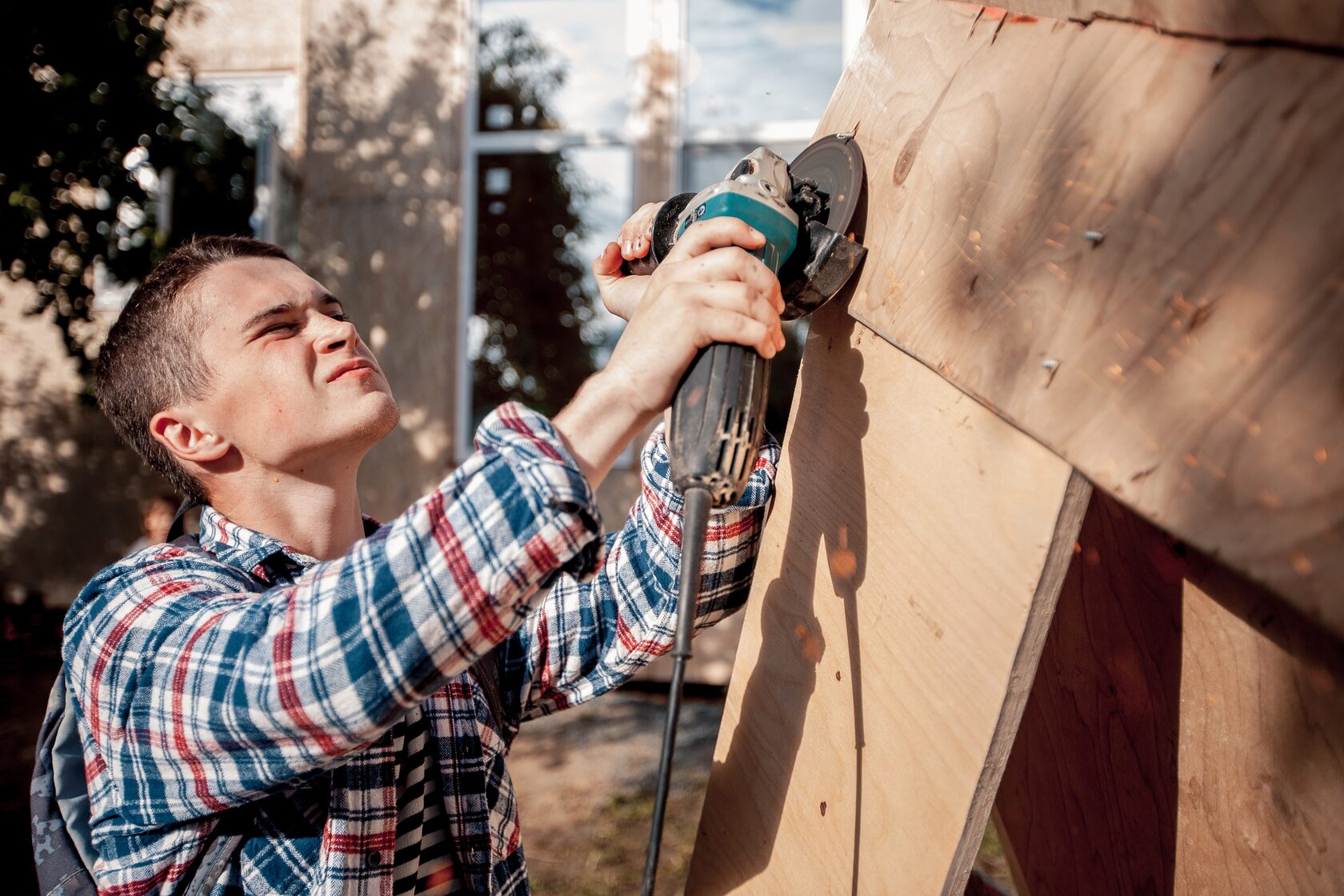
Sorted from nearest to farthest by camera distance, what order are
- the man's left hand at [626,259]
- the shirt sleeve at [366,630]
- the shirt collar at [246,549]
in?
the shirt sleeve at [366,630] < the man's left hand at [626,259] < the shirt collar at [246,549]

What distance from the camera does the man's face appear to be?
1.61m

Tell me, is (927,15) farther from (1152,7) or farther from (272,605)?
(272,605)

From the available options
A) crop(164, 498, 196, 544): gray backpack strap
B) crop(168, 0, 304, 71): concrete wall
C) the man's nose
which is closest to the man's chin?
the man's nose

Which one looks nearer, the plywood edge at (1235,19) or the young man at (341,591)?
the plywood edge at (1235,19)

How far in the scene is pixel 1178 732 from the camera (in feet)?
3.42

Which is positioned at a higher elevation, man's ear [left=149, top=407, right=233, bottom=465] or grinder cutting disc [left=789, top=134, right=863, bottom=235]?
grinder cutting disc [left=789, top=134, right=863, bottom=235]

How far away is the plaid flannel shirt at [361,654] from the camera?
0.97 metres

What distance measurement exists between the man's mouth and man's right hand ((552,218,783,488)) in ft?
2.52

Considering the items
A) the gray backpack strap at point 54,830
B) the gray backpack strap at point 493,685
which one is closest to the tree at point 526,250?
the gray backpack strap at point 493,685

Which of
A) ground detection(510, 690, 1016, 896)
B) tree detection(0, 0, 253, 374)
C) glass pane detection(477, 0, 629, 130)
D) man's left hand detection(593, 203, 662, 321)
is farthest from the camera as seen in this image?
glass pane detection(477, 0, 629, 130)

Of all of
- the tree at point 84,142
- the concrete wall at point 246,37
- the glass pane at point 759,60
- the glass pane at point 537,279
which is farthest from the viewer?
the concrete wall at point 246,37

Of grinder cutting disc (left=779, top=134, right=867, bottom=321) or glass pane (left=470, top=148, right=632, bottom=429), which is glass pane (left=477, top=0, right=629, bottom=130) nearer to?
glass pane (left=470, top=148, right=632, bottom=429)

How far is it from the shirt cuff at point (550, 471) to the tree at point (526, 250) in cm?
502

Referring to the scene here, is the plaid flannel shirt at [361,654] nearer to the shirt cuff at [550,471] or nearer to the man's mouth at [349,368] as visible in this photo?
the shirt cuff at [550,471]
